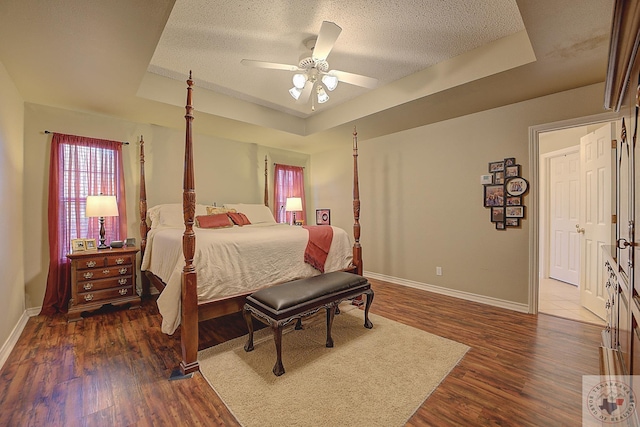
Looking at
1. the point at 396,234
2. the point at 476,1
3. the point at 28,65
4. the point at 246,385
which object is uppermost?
the point at 476,1

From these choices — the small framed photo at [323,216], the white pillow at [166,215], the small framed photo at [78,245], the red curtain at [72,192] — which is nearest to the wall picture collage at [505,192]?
the small framed photo at [323,216]

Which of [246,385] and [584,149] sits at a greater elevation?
[584,149]

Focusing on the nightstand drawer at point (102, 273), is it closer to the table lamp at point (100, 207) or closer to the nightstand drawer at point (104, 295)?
the nightstand drawer at point (104, 295)

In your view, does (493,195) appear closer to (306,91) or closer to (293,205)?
(306,91)

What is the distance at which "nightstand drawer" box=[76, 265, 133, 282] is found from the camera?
2.97m

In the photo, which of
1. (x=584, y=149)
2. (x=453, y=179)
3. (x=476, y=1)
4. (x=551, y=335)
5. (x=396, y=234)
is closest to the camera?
(x=476, y=1)

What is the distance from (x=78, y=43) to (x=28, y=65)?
724 millimetres

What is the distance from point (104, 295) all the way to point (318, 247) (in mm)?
2548

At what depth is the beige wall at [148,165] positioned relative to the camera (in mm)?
3088

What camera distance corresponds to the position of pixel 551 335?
2.50m

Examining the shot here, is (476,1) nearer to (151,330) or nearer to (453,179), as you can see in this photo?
(453,179)

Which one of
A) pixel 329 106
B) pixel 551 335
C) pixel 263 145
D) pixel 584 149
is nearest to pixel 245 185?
pixel 263 145

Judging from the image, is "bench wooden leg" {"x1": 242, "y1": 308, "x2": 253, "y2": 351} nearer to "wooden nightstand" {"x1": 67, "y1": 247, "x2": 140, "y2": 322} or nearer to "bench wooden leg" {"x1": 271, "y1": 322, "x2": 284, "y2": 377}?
"bench wooden leg" {"x1": 271, "y1": 322, "x2": 284, "y2": 377}
